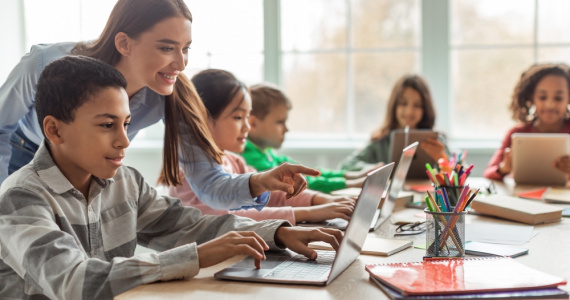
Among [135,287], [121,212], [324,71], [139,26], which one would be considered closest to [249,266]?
[135,287]

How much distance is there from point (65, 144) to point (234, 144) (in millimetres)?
876

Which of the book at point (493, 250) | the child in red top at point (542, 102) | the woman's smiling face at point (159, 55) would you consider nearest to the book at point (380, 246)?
the book at point (493, 250)

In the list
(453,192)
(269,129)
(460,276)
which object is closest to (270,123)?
(269,129)

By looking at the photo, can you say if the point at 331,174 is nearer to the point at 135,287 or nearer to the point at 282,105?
the point at 282,105

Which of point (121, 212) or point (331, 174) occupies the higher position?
point (121, 212)

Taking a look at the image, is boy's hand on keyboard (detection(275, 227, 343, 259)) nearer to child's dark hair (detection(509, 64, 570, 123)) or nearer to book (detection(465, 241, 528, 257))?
book (detection(465, 241, 528, 257))

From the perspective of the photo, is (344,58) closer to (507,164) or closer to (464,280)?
(507,164)

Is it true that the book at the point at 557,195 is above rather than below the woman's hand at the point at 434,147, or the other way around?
below

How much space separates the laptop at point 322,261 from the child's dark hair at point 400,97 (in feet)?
6.32

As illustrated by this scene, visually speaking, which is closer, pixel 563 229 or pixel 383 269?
pixel 383 269

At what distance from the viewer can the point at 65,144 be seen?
1.25 meters

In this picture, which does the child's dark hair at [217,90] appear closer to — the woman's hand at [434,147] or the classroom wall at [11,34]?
the woman's hand at [434,147]

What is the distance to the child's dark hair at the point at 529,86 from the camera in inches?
119

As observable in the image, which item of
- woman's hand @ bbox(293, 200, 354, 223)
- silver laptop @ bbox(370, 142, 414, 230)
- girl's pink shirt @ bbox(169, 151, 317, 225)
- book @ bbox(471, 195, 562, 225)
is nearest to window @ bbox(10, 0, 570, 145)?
girl's pink shirt @ bbox(169, 151, 317, 225)
